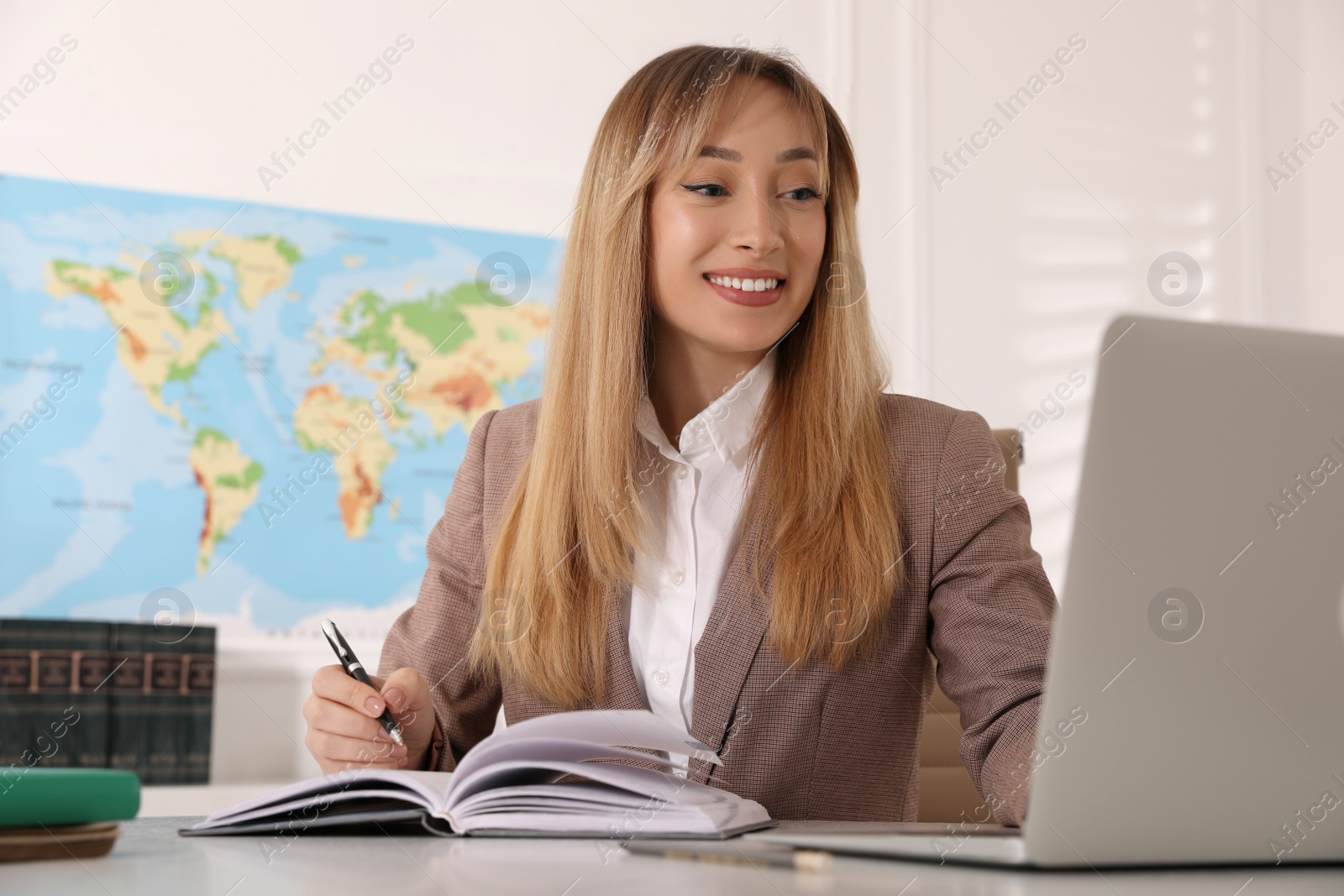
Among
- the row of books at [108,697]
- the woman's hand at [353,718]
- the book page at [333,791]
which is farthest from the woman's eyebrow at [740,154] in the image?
the row of books at [108,697]

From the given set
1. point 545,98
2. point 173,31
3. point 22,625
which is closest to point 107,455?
point 22,625

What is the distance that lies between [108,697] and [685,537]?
65.5 inches

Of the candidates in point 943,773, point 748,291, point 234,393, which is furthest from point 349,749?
point 234,393

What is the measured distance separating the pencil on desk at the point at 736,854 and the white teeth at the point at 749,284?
0.85 meters

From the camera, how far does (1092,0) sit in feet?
12.1

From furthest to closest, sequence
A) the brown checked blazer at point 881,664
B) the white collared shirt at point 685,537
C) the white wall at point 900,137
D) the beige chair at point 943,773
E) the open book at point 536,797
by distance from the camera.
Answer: the white wall at point 900,137 → the beige chair at point 943,773 → the white collared shirt at point 685,537 → the brown checked blazer at point 881,664 → the open book at point 536,797

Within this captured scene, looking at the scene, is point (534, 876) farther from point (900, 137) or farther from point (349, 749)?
point (900, 137)

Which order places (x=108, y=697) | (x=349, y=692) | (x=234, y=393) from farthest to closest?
(x=234, y=393)
(x=108, y=697)
(x=349, y=692)

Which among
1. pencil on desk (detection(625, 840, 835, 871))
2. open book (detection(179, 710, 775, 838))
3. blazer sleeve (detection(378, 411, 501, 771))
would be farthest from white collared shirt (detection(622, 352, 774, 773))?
pencil on desk (detection(625, 840, 835, 871))

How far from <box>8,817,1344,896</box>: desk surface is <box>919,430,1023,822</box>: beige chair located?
1094 millimetres

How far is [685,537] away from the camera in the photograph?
136 centimetres

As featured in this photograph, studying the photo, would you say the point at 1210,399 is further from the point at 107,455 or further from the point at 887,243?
the point at 887,243

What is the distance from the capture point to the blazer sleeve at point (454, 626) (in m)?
1.36

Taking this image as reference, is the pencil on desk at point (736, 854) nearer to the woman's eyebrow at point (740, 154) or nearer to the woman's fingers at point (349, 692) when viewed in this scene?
the woman's fingers at point (349, 692)
